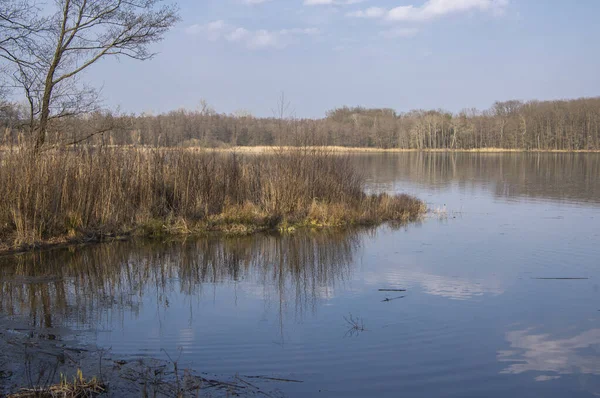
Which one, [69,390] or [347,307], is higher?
[69,390]

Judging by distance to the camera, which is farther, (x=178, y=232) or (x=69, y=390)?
(x=178, y=232)

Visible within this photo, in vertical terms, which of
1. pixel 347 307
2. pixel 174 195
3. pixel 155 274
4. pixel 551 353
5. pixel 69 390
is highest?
pixel 174 195

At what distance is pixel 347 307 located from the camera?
7.24 meters

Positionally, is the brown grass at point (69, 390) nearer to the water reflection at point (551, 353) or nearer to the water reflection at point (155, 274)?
the water reflection at point (155, 274)

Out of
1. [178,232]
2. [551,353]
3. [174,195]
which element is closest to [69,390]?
[551,353]

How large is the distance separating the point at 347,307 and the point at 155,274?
3.57 meters

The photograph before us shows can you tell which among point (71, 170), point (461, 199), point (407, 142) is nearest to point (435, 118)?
point (407, 142)

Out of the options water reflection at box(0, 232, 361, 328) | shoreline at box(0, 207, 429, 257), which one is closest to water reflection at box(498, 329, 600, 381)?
water reflection at box(0, 232, 361, 328)

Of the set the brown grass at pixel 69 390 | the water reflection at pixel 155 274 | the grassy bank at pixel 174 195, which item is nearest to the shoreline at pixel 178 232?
the grassy bank at pixel 174 195

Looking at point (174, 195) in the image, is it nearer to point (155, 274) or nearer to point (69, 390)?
point (155, 274)

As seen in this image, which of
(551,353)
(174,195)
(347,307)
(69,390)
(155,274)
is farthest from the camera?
(174,195)

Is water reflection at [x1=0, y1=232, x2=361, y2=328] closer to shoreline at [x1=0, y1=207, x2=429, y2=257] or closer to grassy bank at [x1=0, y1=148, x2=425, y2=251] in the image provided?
shoreline at [x1=0, y1=207, x2=429, y2=257]

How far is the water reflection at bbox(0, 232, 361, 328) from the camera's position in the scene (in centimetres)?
704

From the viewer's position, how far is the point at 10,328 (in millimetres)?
5875
